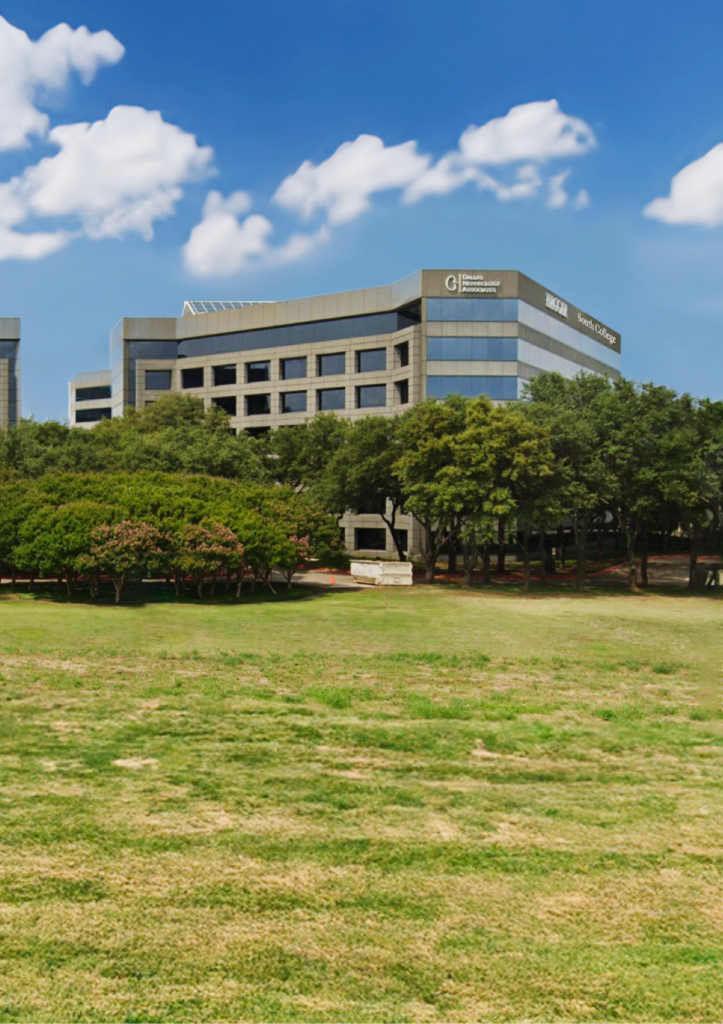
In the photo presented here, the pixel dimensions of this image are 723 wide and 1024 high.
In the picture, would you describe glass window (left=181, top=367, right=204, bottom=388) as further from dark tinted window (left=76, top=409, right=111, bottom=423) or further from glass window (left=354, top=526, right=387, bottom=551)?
dark tinted window (left=76, top=409, right=111, bottom=423)

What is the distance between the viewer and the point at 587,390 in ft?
175

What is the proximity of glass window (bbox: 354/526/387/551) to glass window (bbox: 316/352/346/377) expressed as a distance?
54.3ft

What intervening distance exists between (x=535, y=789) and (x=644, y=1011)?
527 centimetres

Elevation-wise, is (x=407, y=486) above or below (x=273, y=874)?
above

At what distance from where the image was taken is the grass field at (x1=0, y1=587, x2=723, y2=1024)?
6590 millimetres

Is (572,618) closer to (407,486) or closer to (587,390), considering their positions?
(407,486)

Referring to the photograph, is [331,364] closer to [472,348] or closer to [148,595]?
[472,348]

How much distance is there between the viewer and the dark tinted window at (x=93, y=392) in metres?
121

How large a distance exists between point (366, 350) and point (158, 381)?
3004 centimetres

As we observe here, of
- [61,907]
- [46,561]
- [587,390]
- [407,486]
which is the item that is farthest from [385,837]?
[587,390]

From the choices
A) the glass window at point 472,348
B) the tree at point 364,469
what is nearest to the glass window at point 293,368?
the glass window at point 472,348

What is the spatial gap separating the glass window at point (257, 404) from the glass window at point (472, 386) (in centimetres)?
2282

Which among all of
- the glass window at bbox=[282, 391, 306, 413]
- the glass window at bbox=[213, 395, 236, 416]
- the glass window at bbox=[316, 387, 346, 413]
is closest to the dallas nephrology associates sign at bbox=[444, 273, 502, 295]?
the glass window at bbox=[316, 387, 346, 413]

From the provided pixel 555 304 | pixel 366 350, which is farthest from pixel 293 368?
pixel 555 304
